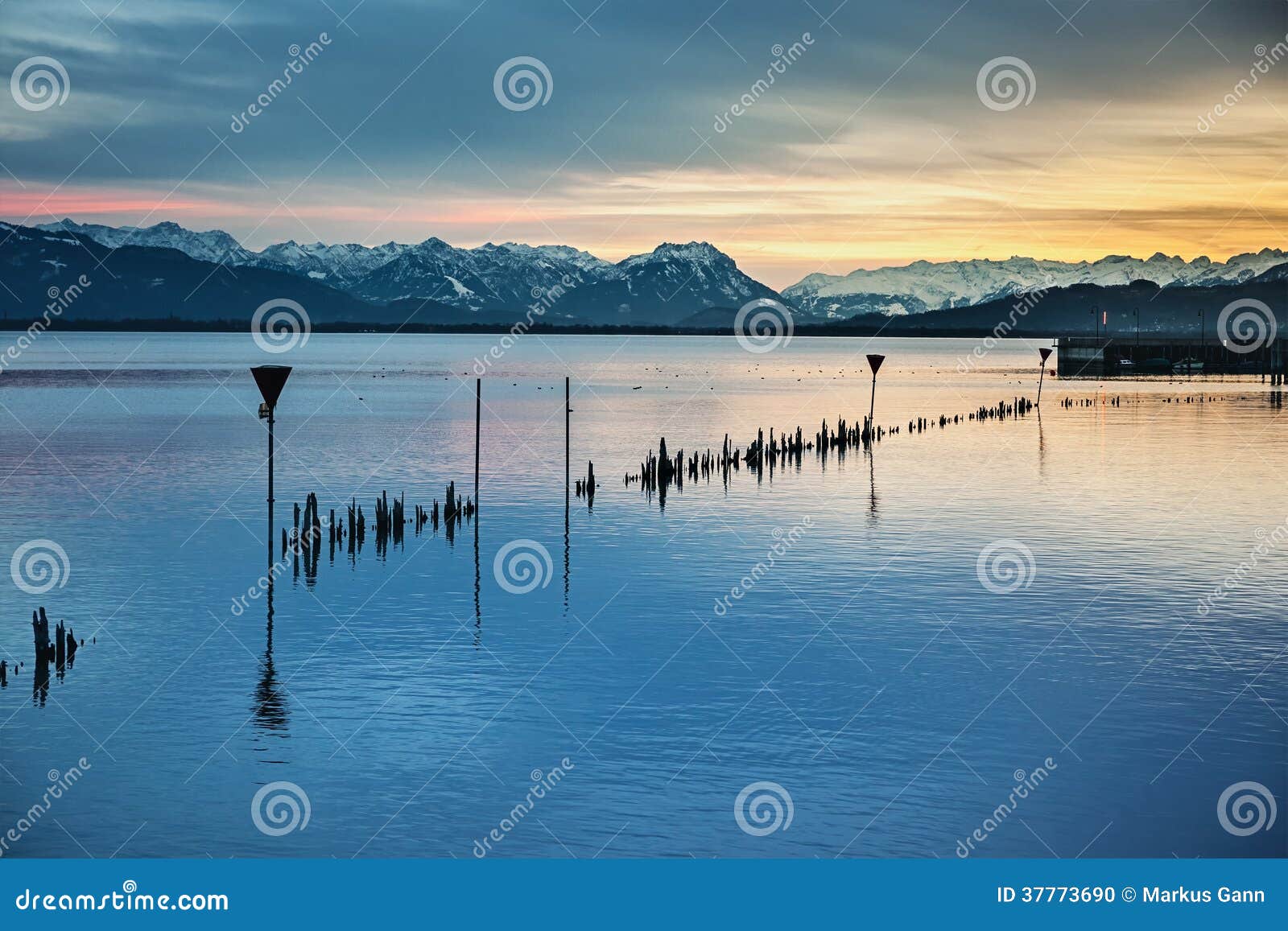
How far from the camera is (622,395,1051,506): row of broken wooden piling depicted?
67.4 metres

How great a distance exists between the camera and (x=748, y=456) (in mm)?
77188

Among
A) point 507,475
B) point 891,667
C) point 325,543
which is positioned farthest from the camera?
point 507,475

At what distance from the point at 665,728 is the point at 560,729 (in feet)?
6.60

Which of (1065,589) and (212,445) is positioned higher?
(212,445)

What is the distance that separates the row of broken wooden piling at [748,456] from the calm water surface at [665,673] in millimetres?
1767

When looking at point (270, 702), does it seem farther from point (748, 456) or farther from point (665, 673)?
point (748, 456)

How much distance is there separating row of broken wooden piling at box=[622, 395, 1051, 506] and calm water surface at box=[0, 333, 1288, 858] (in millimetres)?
1767

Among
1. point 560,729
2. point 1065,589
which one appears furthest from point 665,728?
point 1065,589

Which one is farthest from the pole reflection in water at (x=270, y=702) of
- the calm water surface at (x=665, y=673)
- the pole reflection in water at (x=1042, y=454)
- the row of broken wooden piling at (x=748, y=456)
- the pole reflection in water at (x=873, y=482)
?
the pole reflection in water at (x=1042, y=454)

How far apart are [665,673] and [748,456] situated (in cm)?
4776

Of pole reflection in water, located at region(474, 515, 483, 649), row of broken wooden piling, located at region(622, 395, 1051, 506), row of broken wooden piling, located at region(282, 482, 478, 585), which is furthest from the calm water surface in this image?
row of broken wooden piling, located at region(622, 395, 1051, 506)

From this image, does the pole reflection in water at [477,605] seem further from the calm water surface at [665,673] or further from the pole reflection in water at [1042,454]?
the pole reflection in water at [1042,454]

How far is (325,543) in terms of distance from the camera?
4747 centimetres

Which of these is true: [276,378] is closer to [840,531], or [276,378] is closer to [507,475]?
[840,531]
